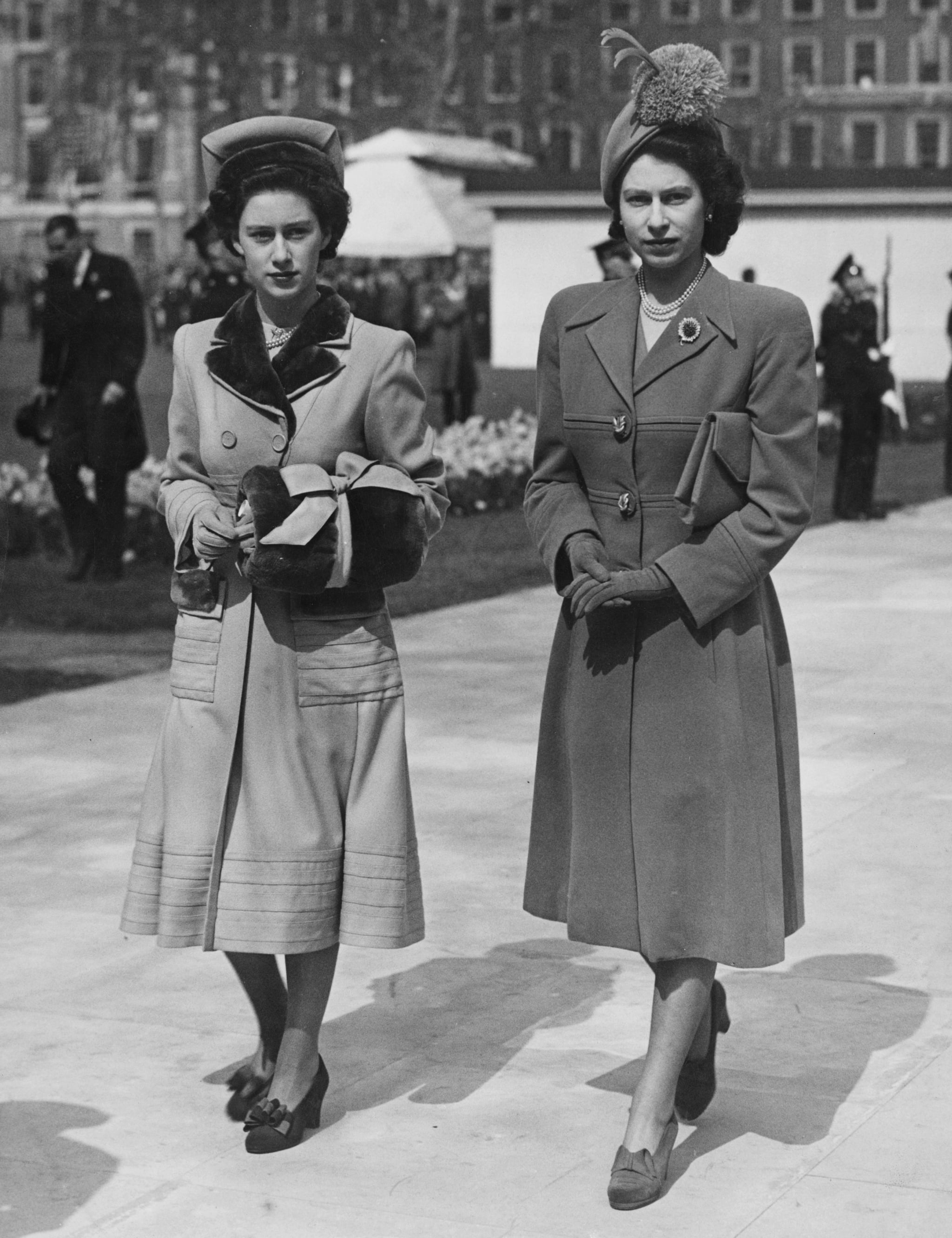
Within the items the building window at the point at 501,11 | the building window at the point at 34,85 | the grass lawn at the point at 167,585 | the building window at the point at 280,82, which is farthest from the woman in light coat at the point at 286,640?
the building window at the point at 34,85

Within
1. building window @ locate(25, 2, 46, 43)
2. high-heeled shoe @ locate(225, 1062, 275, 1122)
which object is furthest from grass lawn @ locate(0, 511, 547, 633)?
building window @ locate(25, 2, 46, 43)

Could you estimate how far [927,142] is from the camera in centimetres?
9394

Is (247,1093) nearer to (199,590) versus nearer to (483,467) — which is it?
(199,590)

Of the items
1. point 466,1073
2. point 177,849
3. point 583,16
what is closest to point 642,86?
point 177,849

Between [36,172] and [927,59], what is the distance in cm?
3611

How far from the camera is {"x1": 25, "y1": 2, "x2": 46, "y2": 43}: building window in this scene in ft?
304

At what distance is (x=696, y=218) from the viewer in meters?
4.10

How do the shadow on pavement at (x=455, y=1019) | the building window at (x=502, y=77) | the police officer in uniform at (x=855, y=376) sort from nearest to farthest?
the shadow on pavement at (x=455, y=1019)
the police officer in uniform at (x=855, y=376)
the building window at (x=502, y=77)

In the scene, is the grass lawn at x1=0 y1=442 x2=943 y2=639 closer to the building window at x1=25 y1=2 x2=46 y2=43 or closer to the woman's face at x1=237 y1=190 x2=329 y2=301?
the woman's face at x1=237 y1=190 x2=329 y2=301

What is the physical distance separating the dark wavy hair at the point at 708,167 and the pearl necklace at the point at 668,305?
0.06 meters

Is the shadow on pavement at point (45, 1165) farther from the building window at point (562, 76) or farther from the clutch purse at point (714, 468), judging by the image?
the building window at point (562, 76)

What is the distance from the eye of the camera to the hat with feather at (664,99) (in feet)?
13.3

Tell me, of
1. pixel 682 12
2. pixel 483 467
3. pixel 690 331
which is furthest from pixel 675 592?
pixel 682 12

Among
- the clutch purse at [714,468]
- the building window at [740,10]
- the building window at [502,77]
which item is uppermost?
the building window at [740,10]
